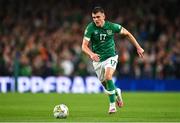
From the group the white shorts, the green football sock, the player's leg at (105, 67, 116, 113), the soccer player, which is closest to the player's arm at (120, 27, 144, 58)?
the soccer player

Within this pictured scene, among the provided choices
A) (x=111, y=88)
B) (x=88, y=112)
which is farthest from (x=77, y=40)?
(x=111, y=88)

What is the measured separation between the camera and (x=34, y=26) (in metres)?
33.1

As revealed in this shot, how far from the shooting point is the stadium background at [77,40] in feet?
99.3

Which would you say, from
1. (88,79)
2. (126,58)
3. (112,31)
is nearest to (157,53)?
(126,58)

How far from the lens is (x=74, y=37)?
31.8 metres

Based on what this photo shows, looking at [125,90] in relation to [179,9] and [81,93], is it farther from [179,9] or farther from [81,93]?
[179,9]

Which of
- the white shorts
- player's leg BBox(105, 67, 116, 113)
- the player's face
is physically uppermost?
the player's face

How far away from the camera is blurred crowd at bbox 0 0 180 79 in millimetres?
30312

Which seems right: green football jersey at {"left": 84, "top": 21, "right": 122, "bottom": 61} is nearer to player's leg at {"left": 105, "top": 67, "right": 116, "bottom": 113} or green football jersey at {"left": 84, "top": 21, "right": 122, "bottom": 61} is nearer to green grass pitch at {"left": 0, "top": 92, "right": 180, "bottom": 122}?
player's leg at {"left": 105, "top": 67, "right": 116, "bottom": 113}

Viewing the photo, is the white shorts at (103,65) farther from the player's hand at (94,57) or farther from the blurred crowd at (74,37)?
the blurred crowd at (74,37)

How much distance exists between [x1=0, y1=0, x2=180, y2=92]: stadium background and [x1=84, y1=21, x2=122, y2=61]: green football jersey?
12892 mm

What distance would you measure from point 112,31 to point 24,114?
2.96 metres

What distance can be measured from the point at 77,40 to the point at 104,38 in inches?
578

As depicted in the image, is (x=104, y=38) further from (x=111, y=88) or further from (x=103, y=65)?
(x=111, y=88)
